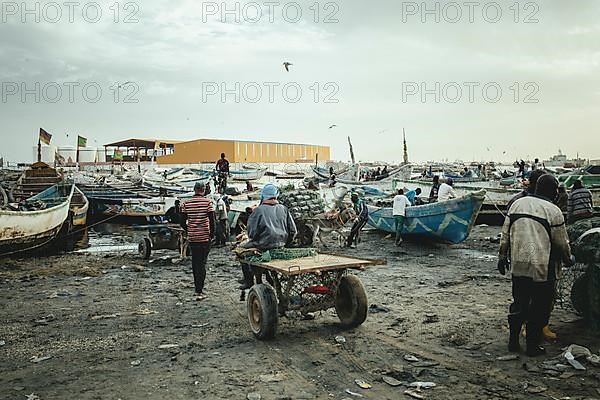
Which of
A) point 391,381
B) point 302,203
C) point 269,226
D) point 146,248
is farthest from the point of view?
point 302,203

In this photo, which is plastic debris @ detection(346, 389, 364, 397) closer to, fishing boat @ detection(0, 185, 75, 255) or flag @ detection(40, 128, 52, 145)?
fishing boat @ detection(0, 185, 75, 255)

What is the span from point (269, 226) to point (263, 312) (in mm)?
1114

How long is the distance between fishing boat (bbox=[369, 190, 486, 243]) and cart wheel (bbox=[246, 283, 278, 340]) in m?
8.17

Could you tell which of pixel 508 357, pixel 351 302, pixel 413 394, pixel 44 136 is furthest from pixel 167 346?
pixel 44 136

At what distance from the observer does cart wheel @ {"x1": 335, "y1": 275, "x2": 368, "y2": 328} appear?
5.87 m

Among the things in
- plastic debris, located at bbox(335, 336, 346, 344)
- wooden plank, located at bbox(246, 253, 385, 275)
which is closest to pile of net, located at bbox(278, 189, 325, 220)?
wooden plank, located at bbox(246, 253, 385, 275)

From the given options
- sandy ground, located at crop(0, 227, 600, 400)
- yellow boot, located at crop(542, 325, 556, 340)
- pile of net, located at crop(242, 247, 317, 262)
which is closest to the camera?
sandy ground, located at crop(0, 227, 600, 400)

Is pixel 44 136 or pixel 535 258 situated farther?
pixel 44 136

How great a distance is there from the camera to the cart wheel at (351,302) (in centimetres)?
587

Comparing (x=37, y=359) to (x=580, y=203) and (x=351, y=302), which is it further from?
(x=580, y=203)

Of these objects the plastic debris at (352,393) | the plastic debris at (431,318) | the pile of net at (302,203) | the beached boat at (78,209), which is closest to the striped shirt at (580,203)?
the plastic debris at (431,318)

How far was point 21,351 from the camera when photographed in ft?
17.4

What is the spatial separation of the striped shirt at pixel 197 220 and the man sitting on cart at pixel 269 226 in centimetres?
152

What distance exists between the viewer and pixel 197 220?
7523 millimetres
